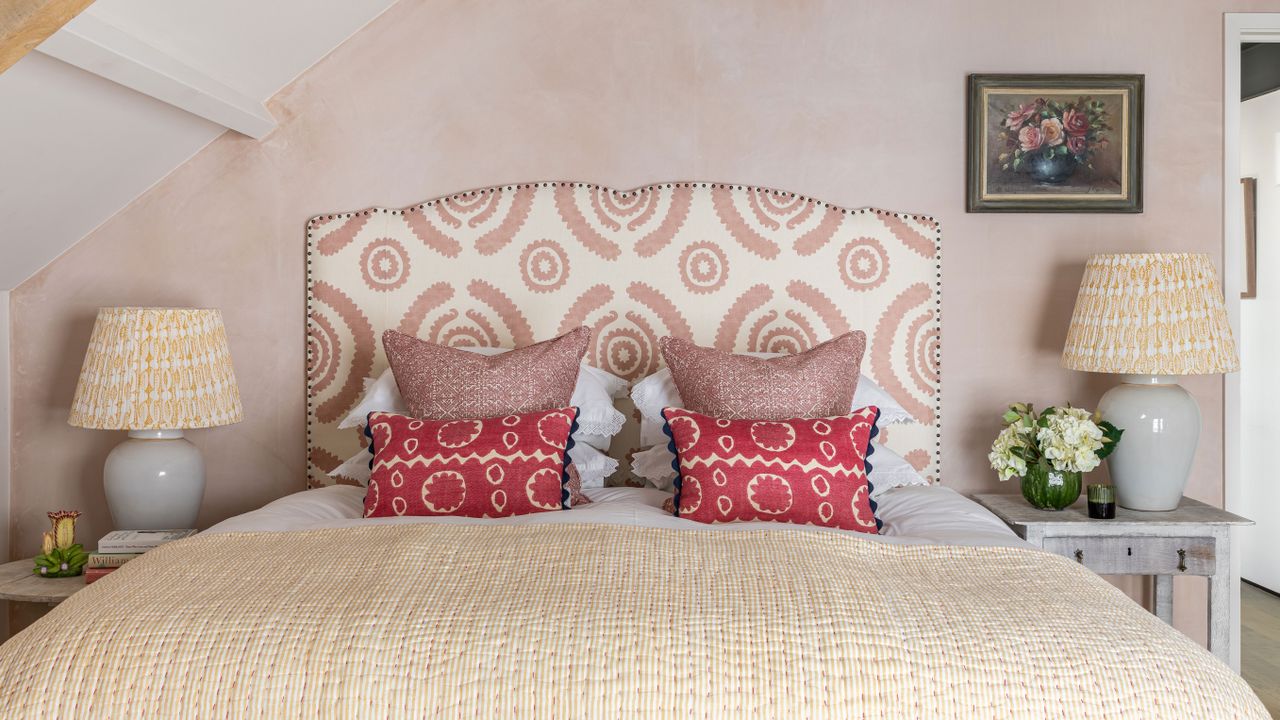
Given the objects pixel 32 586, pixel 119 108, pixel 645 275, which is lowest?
pixel 32 586

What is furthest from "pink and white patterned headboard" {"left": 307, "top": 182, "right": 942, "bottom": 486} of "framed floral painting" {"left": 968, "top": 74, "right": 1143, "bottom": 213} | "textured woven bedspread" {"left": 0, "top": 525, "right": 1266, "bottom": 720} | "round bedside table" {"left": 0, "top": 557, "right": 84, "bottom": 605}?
"textured woven bedspread" {"left": 0, "top": 525, "right": 1266, "bottom": 720}

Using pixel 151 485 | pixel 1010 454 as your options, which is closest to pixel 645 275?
pixel 1010 454

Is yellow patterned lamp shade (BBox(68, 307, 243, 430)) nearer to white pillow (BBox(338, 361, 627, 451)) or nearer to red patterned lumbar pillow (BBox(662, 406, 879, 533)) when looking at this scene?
white pillow (BBox(338, 361, 627, 451))

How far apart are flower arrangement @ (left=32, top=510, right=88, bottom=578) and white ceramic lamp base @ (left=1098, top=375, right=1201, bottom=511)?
2.81 m

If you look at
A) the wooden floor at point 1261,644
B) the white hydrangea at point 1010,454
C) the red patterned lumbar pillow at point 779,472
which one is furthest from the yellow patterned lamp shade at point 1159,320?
the wooden floor at point 1261,644

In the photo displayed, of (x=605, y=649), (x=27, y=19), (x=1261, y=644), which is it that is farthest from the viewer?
(x=1261, y=644)

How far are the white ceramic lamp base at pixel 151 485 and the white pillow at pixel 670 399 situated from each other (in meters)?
1.29

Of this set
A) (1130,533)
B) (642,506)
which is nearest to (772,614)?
(642,506)

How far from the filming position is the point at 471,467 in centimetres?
222

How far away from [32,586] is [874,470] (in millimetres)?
2176

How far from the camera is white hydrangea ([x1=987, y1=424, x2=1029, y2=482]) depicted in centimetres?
263

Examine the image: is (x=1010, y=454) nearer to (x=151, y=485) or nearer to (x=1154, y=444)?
(x=1154, y=444)

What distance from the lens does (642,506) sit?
2307 mm

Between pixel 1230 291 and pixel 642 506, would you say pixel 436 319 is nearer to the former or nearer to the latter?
pixel 642 506
